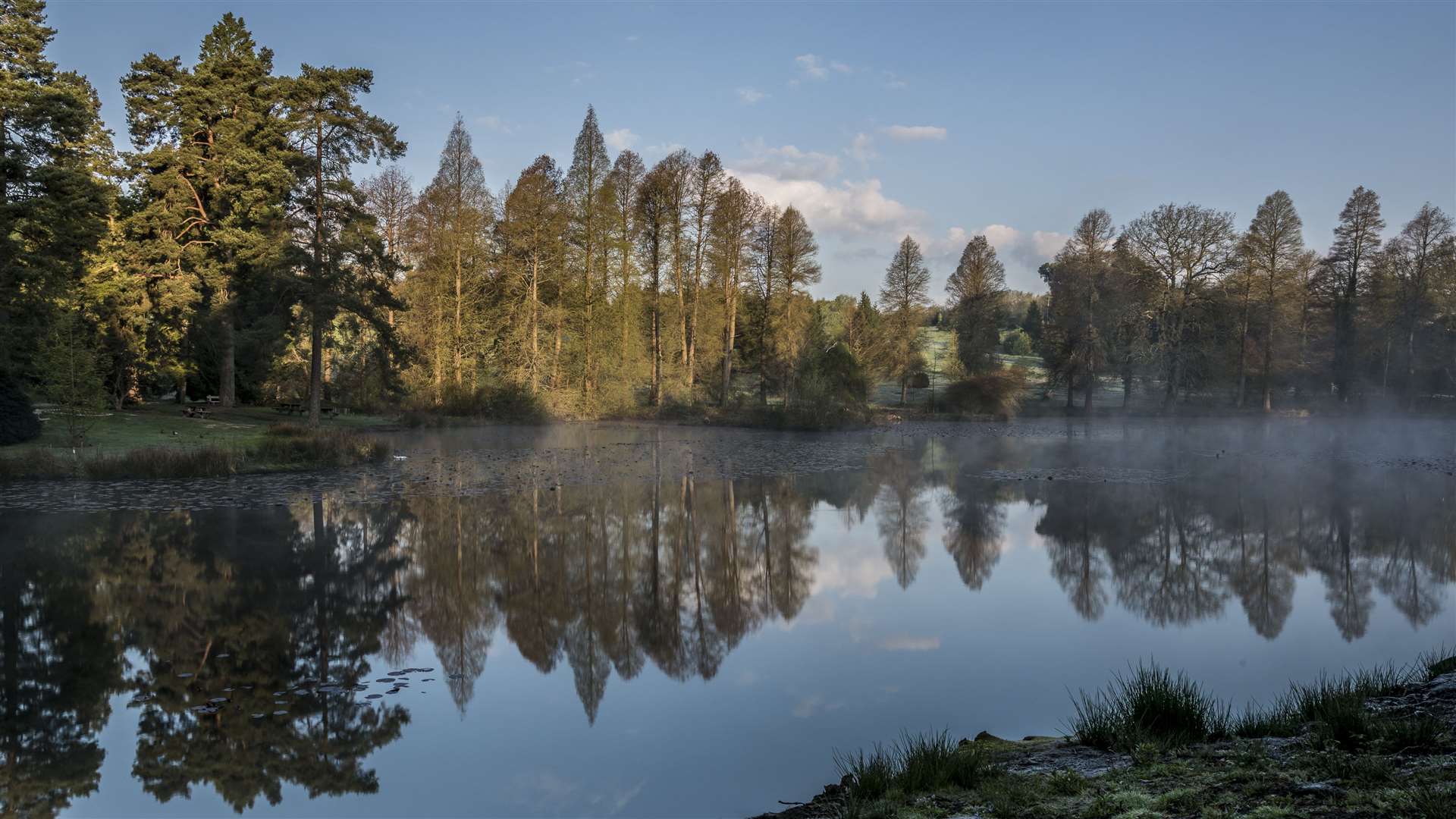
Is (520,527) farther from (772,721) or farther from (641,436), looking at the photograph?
(641,436)

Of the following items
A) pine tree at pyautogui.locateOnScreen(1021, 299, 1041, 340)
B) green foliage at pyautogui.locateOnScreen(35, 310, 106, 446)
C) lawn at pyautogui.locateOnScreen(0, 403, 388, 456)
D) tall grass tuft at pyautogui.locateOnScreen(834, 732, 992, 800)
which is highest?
pine tree at pyautogui.locateOnScreen(1021, 299, 1041, 340)

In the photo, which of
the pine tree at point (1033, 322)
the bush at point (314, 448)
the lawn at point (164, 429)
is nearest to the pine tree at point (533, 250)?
the lawn at point (164, 429)

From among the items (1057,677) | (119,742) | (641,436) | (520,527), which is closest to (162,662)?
(119,742)

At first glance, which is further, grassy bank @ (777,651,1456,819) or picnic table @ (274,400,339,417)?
picnic table @ (274,400,339,417)

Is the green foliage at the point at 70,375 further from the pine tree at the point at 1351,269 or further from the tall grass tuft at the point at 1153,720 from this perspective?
the pine tree at the point at 1351,269

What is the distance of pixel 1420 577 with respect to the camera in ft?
36.6

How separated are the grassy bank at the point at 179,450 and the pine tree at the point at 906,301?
112ft

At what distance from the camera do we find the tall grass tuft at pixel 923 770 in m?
4.88

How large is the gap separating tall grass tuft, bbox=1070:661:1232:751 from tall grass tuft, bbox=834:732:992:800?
2.81 ft

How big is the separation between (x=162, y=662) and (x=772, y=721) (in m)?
5.91

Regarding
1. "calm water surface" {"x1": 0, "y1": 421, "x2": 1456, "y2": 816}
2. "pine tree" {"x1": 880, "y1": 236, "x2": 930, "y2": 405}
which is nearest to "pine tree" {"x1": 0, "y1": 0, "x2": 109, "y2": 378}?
"calm water surface" {"x1": 0, "y1": 421, "x2": 1456, "y2": 816}

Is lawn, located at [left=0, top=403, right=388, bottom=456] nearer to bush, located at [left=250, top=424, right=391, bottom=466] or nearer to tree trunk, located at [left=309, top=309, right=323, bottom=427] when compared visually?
bush, located at [left=250, top=424, right=391, bottom=466]

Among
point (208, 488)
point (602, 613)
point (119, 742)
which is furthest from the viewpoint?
point (208, 488)

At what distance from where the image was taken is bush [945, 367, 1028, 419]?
46.8m
